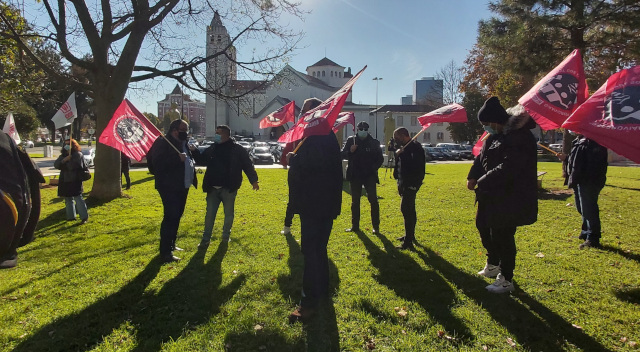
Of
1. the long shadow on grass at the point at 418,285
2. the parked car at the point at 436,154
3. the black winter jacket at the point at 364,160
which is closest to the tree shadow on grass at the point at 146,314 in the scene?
the long shadow on grass at the point at 418,285

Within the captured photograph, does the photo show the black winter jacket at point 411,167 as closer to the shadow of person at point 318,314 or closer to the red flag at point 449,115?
the red flag at point 449,115

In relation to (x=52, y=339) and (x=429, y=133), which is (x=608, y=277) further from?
(x=429, y=133)

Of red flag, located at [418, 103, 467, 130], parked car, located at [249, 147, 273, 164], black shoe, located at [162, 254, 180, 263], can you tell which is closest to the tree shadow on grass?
black shoe, located at [162, 254, 180, 263]

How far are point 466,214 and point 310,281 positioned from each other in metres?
5.95

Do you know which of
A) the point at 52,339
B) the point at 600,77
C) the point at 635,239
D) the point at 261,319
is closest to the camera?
the point at 52,339

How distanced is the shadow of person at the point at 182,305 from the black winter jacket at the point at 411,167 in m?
2.79

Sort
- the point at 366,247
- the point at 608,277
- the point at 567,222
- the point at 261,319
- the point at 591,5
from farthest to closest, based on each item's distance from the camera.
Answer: the point at 591,5
the point at 567,222
the point at 366,247
the point at 608,277
the point at 261,319

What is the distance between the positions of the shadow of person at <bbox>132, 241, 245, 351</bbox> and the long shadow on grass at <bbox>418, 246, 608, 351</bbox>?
2.68 meters

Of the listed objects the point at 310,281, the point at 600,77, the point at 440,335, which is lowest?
the point at 440,335

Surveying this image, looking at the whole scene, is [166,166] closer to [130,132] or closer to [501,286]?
[130,132]

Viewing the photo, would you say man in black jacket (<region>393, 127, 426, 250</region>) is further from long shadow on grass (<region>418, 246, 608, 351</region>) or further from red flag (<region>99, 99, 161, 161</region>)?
red flag (<region>99, 99, 161, 161</region>)

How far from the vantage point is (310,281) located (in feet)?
12.3

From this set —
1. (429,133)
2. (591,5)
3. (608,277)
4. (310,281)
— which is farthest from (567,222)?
(429,133)

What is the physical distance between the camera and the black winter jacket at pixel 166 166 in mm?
5223
